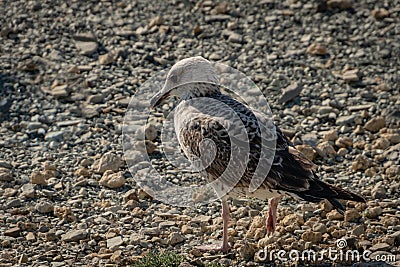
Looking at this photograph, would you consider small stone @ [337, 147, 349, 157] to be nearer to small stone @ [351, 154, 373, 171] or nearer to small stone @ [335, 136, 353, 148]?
small stone @ [335, 136, 353, 148]

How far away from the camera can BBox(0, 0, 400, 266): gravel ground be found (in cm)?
828

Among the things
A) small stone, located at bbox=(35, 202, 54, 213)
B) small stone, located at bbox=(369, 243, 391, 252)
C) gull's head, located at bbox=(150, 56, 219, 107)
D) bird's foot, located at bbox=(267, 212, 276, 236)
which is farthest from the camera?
small stone, located at bbox=(35, 202, 54, 213)

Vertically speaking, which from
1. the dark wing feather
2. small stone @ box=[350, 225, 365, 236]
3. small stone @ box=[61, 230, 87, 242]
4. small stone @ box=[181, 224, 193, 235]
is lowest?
small stone @ box=[181, 224, 193, 235]

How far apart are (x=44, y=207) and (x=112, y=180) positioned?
840 millimetres

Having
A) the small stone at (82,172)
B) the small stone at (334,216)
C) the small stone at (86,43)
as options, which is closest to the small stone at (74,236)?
the small stone at (82,172)

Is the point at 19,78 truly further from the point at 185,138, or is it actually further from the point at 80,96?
the point at 185,138

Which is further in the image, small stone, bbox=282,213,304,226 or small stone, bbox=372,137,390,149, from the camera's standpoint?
small stone, bbox=372,137,390,149

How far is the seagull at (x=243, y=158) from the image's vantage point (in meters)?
7.66

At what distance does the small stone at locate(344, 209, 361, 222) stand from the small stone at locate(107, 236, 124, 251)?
87.2 inches

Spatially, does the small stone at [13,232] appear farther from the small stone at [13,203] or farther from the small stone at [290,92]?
the small stone at [290,92]

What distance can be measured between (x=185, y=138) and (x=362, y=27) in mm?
Result: 5263

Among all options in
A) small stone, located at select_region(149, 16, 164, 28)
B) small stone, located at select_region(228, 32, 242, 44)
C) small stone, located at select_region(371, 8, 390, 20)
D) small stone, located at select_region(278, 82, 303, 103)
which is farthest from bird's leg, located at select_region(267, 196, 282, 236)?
small stone, located at select_region(371, 8, 390, 20)

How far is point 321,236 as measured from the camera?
26.5 feet

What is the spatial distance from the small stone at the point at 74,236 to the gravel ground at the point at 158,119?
0.01 m
